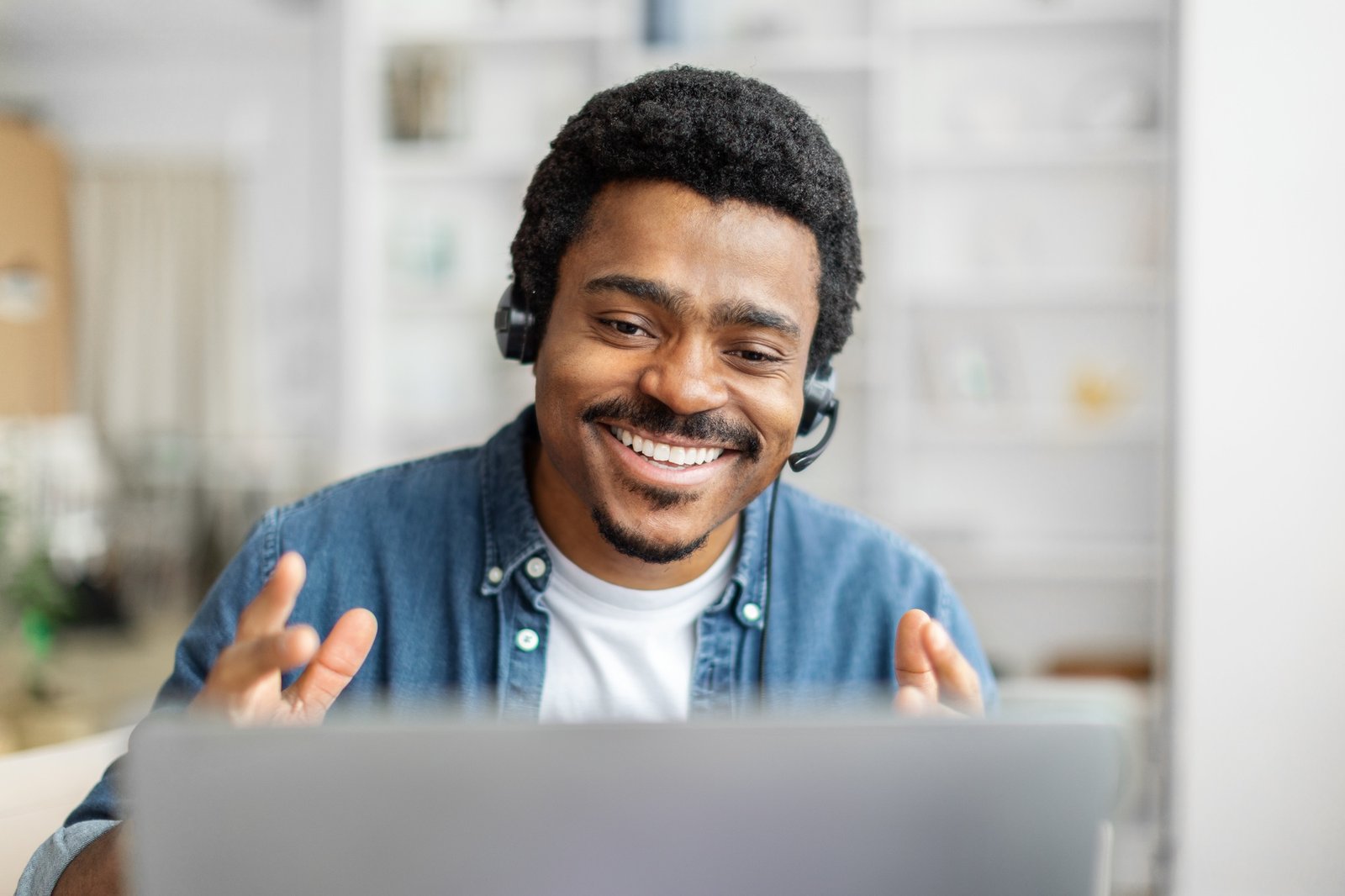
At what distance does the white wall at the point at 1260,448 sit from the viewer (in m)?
2.48

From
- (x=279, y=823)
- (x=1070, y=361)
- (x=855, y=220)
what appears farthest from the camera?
(x=1070, y=361)

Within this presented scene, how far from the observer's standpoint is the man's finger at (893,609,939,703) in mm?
755

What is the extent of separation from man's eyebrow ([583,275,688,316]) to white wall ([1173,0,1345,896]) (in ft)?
6.67

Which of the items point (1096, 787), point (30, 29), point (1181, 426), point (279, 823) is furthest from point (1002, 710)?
point (30, 29)

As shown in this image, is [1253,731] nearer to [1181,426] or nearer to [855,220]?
[1181,426]

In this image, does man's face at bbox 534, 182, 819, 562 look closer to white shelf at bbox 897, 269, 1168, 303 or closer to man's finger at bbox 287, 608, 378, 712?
man's finger at bbox 287, 608, 378, 712

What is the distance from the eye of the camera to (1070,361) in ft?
11.2

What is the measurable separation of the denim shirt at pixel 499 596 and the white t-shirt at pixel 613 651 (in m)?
0.02

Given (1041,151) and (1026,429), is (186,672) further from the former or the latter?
(1041,151)

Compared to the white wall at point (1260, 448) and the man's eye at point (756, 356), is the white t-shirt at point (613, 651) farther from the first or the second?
the white wall at point (1260, 448)

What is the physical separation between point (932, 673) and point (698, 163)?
468mm

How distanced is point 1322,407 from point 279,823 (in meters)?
2.61

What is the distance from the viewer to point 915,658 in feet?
2.49

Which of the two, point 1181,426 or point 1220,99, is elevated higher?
point 1220,99
